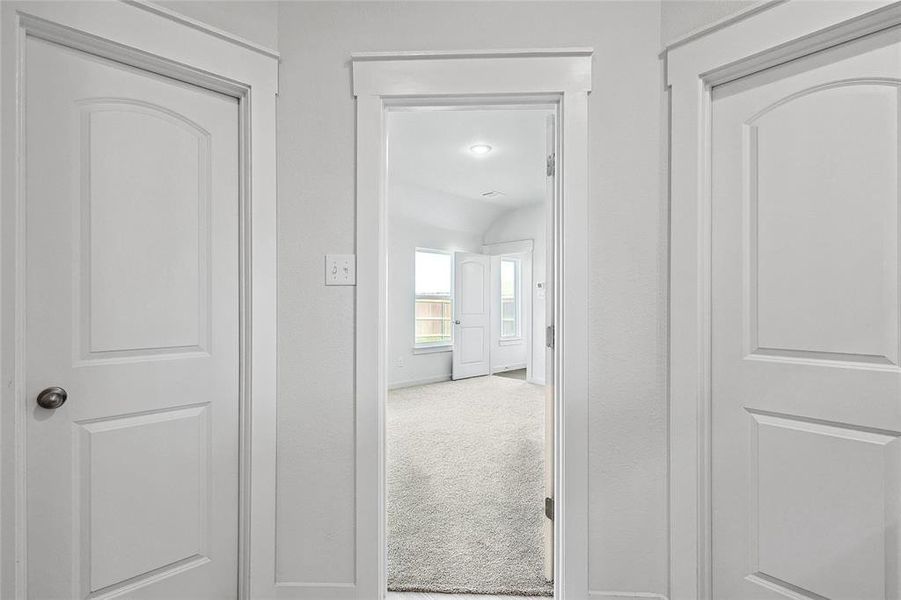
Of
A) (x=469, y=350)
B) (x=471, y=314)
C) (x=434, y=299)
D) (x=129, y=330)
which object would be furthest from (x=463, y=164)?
(x=129, y=330)

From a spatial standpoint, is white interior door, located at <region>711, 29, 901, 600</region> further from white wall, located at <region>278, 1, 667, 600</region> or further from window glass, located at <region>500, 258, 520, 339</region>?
window glass, located at <region>500, 258, 520, 339</region>

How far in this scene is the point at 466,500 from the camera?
102 inches

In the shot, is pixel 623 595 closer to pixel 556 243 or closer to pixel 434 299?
pixel 556 243

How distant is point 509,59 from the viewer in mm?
1604

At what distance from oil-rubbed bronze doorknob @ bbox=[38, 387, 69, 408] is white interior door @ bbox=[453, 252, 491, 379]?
5.43m

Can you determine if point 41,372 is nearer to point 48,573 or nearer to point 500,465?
point 48,573

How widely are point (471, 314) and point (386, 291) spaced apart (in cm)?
519

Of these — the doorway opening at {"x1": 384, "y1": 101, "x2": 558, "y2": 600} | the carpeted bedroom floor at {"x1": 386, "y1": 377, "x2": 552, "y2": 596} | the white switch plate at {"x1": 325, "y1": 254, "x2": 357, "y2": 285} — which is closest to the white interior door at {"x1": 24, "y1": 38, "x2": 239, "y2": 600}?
the white switch plate at {"x1": 325, "y1": 254, "x2": 357, "y2": 285}

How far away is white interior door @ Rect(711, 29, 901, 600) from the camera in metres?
1.20

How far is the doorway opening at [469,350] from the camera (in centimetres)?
190

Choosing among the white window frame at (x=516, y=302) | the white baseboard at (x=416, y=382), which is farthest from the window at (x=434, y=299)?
the white window frame at (x=516, y=302)

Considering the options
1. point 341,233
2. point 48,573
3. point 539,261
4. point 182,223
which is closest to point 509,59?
point 341,233

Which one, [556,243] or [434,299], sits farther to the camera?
[434,299]

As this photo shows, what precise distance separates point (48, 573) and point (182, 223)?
111 cm
